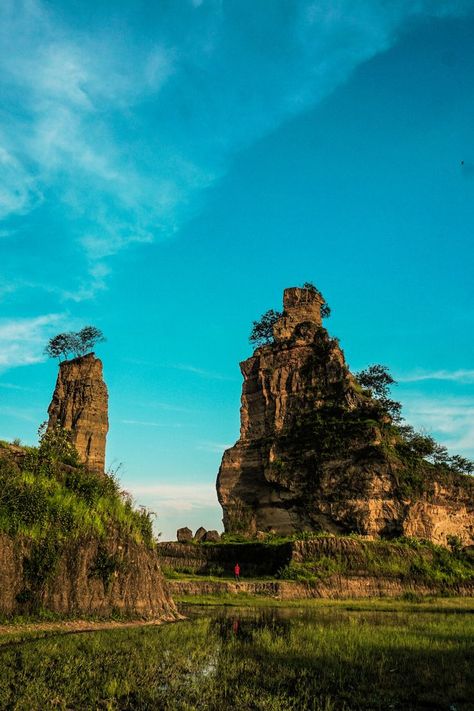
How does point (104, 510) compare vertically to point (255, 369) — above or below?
below

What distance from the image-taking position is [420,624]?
18.0m

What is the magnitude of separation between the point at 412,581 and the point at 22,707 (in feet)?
126

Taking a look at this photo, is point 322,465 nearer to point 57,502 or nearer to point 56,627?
point 57,502

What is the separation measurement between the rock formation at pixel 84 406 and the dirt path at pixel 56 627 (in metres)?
49.9

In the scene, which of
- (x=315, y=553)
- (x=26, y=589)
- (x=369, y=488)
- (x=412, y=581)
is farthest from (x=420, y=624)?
(x=369, y=488)

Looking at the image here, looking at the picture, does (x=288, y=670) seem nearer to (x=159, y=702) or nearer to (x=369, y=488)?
(x=159, y=702)

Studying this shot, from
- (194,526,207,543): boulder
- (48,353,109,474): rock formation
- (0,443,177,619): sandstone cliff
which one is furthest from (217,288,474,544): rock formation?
(0,443,177,619): sandstone cliff

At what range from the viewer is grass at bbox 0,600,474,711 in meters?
7.41

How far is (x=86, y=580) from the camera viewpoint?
51.0ft

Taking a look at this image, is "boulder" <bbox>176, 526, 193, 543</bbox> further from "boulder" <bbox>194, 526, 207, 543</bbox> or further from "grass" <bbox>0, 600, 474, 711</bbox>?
"grass" <bbox>0, 600, 474, 711</bbox>

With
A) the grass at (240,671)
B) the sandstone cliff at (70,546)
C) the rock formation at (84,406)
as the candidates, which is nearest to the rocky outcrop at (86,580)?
the sandstone cliff at (70,546)

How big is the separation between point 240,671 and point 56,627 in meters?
5.86

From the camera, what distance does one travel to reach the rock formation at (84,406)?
6562 centimetres

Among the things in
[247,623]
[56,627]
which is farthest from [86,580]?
[247,623]
